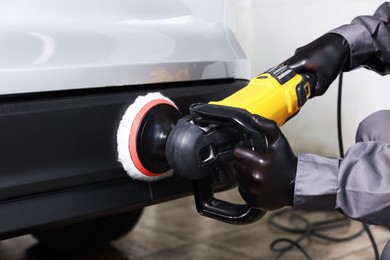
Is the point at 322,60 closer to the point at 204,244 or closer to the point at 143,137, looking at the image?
the point at 143,137

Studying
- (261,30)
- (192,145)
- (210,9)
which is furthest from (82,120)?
(261,30)

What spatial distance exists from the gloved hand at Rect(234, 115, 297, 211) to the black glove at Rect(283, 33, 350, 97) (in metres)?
0.29

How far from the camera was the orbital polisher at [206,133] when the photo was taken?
0.92 metres

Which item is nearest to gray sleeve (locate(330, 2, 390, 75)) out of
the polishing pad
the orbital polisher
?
the orbital polisher

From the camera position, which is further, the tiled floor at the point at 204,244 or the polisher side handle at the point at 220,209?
the tiled floor at the point at 204,244

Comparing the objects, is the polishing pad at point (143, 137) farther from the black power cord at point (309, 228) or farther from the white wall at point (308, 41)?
the white wall at point (308, 41)

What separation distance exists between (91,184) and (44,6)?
342 mm

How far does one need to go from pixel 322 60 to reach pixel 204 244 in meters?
0.87

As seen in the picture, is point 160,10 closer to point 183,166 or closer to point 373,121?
point 183,166

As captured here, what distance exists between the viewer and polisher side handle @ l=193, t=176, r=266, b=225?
3.18 feet

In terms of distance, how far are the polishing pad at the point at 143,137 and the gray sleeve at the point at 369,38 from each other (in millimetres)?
487

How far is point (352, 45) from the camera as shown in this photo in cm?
126

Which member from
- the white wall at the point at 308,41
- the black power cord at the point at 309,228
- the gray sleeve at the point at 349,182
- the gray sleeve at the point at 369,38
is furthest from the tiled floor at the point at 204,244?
the gray sleeve at the point at 349,182

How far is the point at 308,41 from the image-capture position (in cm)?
240
